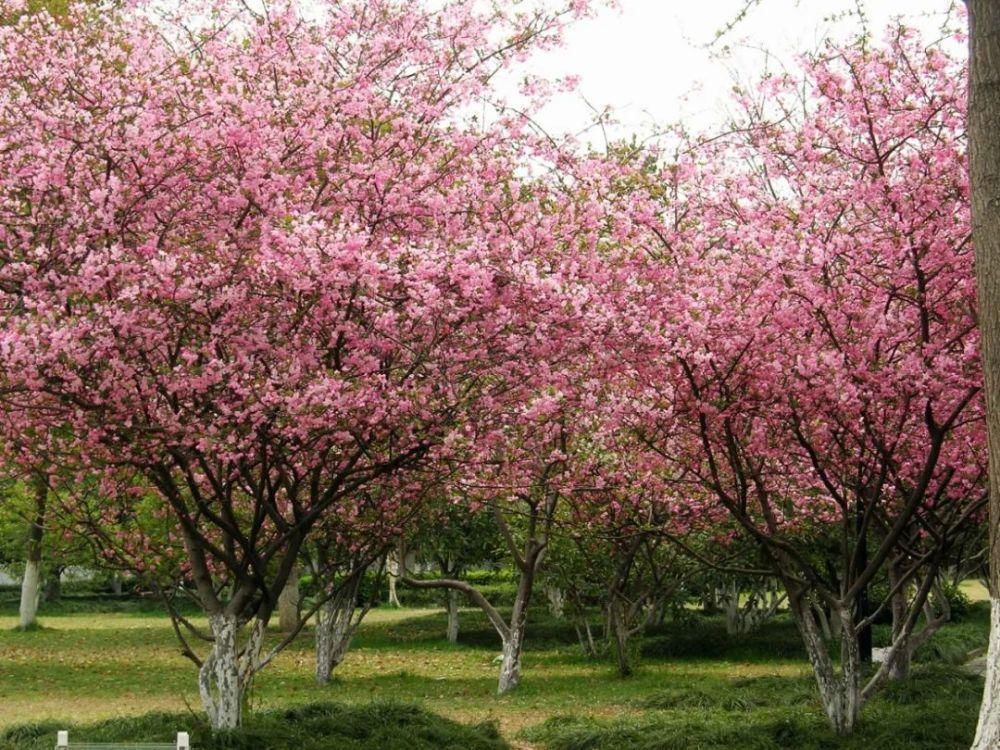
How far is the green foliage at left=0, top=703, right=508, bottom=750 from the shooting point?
8.99 metres

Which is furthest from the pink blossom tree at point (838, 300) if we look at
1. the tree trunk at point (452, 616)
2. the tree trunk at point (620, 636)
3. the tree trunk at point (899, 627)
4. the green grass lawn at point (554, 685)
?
the tree trunk at point (452, 616)

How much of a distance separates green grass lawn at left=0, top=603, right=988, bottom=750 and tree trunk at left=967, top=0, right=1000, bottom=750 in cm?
396

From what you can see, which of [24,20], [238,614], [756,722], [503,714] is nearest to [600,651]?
[503,714]

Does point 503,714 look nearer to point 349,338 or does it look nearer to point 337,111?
point 349,338

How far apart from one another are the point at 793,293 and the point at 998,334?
2796mm

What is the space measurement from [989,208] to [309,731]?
21.3ft

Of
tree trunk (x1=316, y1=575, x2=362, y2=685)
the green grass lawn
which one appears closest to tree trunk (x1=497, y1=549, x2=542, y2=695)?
the green grass lawn

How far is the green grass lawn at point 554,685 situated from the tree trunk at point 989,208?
13.0 ft

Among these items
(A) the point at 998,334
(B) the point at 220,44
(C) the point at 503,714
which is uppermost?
(B) the point at 220,44

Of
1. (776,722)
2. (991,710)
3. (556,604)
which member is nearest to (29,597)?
(556,604)

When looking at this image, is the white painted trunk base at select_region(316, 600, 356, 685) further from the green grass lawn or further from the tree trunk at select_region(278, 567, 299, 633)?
the tree trunk at select_region(278, 567, 299, 633)

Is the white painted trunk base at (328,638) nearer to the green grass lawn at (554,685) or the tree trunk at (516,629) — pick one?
the green grass lawn at (554,685)

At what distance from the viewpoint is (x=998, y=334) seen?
595 cm

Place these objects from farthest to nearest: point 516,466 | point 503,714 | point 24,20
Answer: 1. point 503,714
2. point 516,466
3. point 24,20
